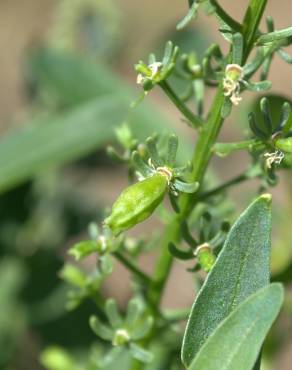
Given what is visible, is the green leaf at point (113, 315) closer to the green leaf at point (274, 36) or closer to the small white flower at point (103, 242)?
the small white flower at point (103, 242)

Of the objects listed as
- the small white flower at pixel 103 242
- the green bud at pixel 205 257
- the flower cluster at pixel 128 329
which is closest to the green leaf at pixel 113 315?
the flower cluster at pixel 128 329

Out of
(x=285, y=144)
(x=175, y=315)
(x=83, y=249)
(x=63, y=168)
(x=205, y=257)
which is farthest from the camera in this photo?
(x=63, y=168)

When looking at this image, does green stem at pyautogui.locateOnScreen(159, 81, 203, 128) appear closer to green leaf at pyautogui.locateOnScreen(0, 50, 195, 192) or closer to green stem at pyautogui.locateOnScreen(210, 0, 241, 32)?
green stem at pyautogui.locateOnScreen(210, 0, 241, 32)

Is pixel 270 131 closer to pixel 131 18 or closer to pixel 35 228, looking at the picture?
pixel 35 228

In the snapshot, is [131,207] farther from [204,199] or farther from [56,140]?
[56,140]

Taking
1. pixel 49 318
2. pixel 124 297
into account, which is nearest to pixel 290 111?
pixel 49 318

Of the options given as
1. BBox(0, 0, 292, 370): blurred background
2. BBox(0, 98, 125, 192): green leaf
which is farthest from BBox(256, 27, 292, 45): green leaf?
BBox(0, 98, 125, 192): green leaf

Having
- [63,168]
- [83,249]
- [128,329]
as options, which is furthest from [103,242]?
[63,168]
